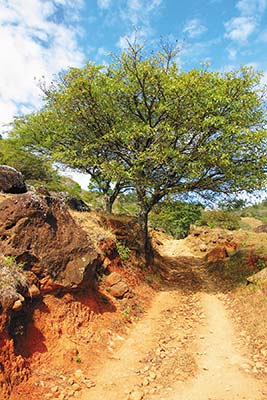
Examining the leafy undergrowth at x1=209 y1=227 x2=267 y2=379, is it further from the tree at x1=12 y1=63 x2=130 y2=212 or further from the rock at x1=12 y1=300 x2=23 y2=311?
the tree at x1=12 y1=63 x2=130 y2=212

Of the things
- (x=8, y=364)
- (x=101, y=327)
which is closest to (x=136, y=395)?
(x=8, y=364)

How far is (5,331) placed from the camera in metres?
6.28

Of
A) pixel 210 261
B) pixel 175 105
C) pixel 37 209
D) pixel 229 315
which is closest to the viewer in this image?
pixel 37 209

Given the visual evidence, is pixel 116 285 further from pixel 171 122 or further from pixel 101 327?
pixel 171 122

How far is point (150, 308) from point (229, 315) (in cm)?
305

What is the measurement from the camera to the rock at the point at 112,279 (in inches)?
460

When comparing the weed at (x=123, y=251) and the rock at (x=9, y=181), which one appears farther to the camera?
the weed at (x=123, y=251)

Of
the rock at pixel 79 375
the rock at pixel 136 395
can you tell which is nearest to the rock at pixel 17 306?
the rock at pixel 79 375

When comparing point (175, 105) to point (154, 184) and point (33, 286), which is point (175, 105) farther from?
point (33, 286)

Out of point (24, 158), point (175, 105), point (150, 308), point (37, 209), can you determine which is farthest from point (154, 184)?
point (24, 158)

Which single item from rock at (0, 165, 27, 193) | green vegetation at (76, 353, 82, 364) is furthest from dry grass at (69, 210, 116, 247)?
green vegetation at (76, 353, 82, 364)

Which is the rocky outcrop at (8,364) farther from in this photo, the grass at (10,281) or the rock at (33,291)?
the rock at (33,291)

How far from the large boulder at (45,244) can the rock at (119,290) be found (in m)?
1.60

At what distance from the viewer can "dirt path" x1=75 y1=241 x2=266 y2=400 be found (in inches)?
252
